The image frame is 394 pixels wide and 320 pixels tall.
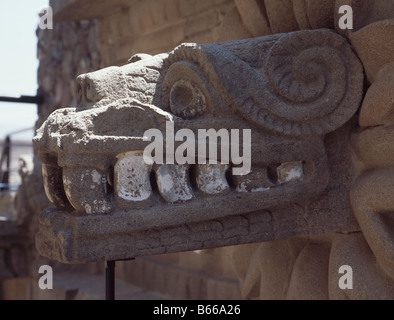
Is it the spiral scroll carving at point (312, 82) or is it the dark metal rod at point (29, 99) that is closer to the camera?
the spiral scroll carving at point (312, 82)

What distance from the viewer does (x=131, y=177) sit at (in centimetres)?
146

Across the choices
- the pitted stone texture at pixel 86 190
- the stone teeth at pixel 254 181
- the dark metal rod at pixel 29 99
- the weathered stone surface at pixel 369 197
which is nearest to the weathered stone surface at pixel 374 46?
the weathered stone surface at pixel 369 197

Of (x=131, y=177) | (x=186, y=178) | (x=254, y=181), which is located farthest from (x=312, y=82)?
(x=131, y=177)

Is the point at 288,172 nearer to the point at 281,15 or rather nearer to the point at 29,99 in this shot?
the point at 281,15

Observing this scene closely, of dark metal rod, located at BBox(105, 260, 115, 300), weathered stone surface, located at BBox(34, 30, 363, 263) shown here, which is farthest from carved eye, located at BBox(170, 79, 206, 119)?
dark metal rod, located at BBox(105, 260, 115, 300)

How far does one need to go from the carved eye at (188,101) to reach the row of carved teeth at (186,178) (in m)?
0.15

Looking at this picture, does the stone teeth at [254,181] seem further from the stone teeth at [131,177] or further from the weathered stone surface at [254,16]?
the weathered stone surface at [254,16]

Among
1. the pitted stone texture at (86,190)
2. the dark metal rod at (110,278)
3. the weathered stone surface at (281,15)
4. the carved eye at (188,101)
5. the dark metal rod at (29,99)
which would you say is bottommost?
the dark metal rod at (110,278)

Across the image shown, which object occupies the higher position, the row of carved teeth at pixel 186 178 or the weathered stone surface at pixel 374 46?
the weathered stone surface at pixel 374 46

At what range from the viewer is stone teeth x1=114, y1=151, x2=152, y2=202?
4.76 ft

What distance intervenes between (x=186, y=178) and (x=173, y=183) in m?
0.04

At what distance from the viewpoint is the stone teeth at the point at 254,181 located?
1.57 m
